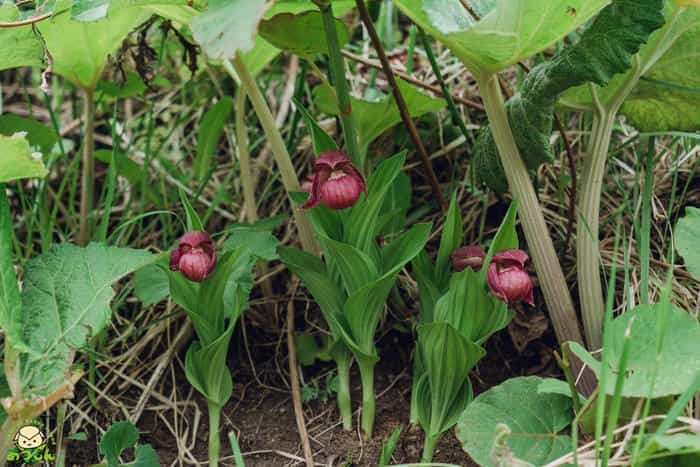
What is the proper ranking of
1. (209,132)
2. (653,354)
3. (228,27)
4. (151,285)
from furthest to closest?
(209,132) < (151,285) < (653,354) < (228,27)

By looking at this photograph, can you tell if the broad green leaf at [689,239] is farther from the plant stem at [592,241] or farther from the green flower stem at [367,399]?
the green flower stem at [367,399]

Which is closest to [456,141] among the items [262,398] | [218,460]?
[262,398]

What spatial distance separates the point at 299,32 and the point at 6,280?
1.99 feet

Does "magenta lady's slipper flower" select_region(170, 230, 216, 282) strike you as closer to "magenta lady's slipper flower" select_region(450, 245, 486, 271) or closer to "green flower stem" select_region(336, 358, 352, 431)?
"green flower stem" select_region(336, 358, 352, 431)

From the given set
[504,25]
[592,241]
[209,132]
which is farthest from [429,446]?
[209,132]

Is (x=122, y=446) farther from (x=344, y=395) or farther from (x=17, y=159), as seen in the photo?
(x=17, y=159)

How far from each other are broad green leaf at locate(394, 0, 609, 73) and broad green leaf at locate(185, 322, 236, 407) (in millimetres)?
600

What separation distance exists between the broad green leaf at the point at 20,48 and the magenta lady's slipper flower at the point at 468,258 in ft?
2.64

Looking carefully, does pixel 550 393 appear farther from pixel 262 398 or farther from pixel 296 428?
pixel 262 398

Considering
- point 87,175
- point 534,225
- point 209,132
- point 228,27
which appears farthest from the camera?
point 209,132

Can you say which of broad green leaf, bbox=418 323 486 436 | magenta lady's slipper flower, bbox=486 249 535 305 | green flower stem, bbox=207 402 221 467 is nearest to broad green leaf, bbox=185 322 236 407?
green flower stem, bbox=207 402 221 467

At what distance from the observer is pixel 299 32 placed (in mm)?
1351

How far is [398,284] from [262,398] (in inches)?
14.2

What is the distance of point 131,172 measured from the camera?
1.88 meters
